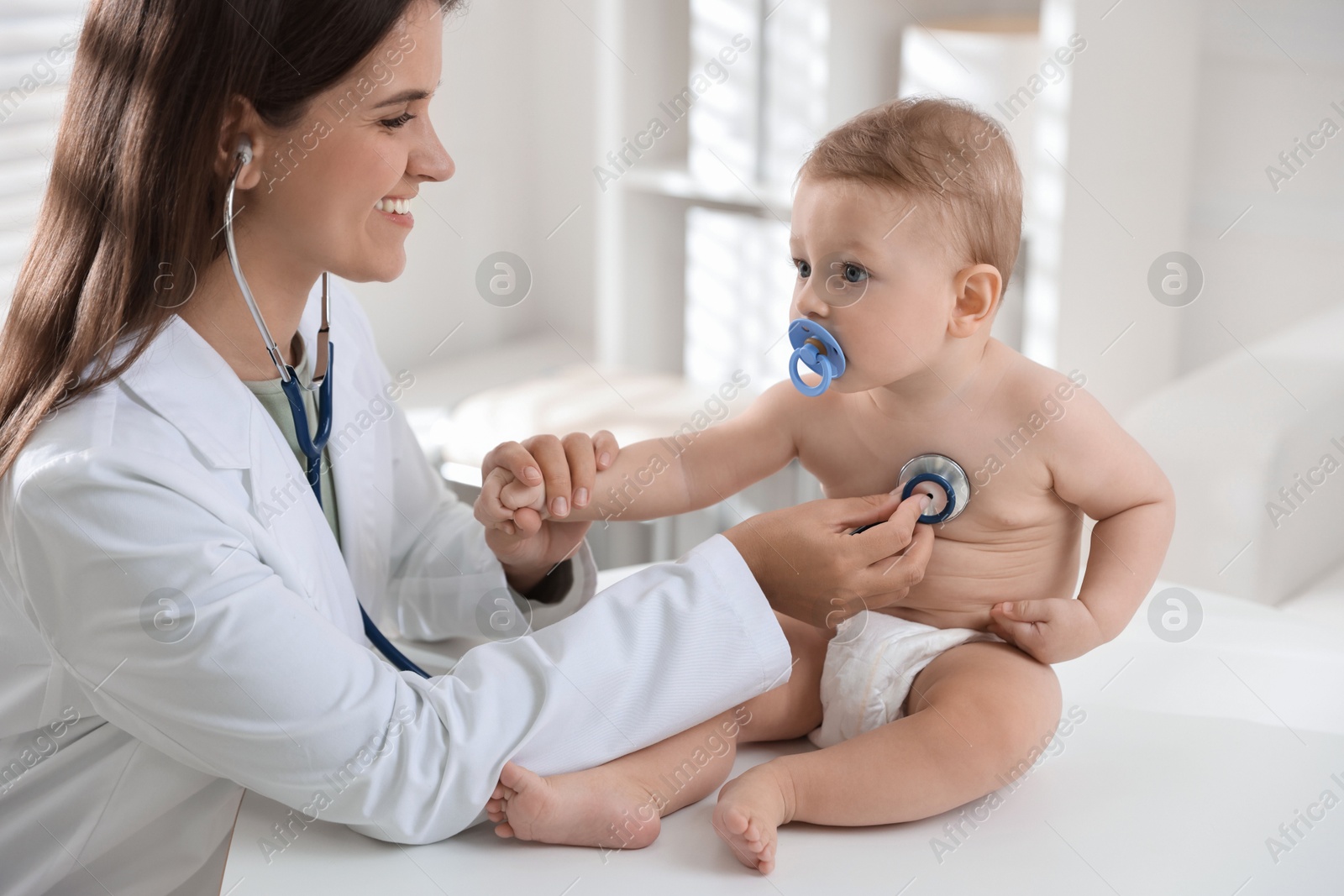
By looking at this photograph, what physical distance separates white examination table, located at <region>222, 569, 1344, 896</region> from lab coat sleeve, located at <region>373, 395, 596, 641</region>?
1.14 feet

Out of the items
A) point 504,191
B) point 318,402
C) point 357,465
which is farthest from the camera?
point 504,191

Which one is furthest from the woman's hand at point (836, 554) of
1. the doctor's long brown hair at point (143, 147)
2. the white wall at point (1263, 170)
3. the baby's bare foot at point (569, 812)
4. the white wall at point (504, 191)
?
the white wall at point (504, 191)

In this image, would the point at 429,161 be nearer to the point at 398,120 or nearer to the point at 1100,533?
the point at 398,120

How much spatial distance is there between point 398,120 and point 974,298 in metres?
0.57

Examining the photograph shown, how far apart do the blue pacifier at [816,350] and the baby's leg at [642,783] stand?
0.29 metres

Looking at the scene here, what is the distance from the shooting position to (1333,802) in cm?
103

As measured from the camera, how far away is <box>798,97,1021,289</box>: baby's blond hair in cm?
106

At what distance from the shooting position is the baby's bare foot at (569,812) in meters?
0.95

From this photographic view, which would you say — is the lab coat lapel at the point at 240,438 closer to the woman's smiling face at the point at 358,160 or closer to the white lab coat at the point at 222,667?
the white lab coat at the point at 222,667

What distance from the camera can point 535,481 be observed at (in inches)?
44.3

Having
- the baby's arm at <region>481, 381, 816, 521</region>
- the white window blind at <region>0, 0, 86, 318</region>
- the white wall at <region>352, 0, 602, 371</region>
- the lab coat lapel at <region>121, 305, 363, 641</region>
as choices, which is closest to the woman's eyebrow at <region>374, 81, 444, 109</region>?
the lab coat lapel at <region>121, 305, 363, 641</region>

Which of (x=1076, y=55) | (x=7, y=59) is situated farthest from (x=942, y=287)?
(x=7, y=59)

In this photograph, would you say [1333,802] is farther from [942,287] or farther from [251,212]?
[251,212]

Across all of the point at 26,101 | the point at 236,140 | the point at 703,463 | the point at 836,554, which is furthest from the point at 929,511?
the point at 26,101
